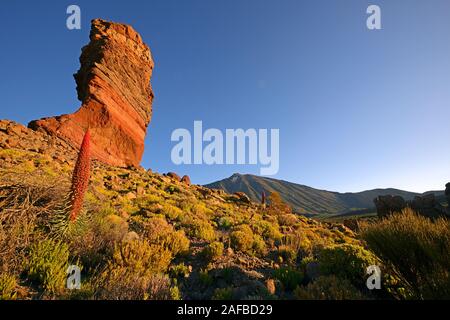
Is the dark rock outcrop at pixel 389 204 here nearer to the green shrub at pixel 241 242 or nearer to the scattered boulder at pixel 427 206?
the scattered boulder at pixel 427 206

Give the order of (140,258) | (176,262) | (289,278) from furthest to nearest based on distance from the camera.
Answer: (176,262), (289,278), (140,258)

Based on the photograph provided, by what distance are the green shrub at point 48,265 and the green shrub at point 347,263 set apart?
5.42 metres

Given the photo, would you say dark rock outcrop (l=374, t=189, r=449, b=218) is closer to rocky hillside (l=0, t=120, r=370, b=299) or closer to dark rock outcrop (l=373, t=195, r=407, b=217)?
dark rock outcrop (l=373, t=195, r=407, b=217)

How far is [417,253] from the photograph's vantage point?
15.1ft

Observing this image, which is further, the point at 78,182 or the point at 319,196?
the point at 319,196

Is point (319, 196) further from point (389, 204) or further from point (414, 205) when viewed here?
point (389, 204)

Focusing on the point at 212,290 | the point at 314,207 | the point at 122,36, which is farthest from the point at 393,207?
the point at 314,207

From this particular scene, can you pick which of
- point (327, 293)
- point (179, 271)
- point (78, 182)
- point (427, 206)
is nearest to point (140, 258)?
point (179, 271)

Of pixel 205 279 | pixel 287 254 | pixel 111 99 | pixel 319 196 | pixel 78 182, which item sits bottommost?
pixel 319 196

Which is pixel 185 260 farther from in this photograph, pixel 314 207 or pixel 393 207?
pixel 314 207

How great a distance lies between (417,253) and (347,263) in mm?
1596

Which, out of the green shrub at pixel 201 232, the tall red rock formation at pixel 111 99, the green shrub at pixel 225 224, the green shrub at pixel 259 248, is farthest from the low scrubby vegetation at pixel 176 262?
the tall red rock formation at pixel 111 99

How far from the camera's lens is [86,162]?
5738 millimetres

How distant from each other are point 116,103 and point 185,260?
25231mm
